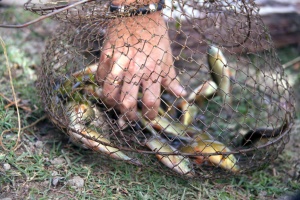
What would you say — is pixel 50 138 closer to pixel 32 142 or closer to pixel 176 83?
pixel 32 142

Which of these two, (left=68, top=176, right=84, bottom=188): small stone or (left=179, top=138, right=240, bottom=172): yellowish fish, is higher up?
(left=179, top=138, right=240, bottom=172): yellowish fish

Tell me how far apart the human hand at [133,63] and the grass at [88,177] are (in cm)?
29

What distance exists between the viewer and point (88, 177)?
191 centimetres

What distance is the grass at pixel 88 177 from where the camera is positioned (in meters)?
1.82

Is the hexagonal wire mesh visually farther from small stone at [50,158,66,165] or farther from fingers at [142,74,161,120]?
small stone at [50,158,66,165]

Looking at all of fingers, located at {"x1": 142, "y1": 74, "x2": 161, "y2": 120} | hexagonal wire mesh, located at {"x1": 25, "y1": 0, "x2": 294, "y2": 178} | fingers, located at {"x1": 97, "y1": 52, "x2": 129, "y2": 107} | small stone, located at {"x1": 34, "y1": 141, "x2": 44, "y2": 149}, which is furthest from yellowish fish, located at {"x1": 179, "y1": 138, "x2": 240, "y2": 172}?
small stone, located at {"x1": 34, "y1": 141, "x2": 44, "y2": 149}

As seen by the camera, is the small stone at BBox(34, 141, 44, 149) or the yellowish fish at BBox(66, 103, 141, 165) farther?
the small stone at BBox(34, 141, 44, 149)

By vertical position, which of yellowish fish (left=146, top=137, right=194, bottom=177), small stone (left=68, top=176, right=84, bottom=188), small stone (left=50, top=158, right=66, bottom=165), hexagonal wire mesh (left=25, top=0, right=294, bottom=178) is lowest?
small stone (left=68, top=176, right=84, bottom=188)

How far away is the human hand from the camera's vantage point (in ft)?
6.14

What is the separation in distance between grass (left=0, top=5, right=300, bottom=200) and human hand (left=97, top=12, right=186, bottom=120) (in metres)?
0.29

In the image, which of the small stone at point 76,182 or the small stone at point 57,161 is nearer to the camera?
the small stone at point 76,182

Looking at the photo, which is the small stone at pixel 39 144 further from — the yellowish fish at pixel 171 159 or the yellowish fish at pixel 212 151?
the yellowish fish at pixel 212 151

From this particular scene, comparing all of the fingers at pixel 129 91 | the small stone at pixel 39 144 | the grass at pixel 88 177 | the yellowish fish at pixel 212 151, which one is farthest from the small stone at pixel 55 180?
the yellowish fish at pixel 212 151

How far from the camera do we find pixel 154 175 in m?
1.97
